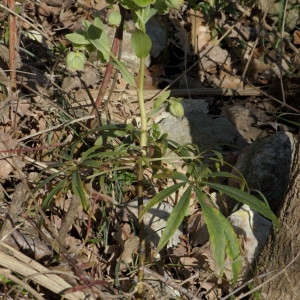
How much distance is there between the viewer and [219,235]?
174cm

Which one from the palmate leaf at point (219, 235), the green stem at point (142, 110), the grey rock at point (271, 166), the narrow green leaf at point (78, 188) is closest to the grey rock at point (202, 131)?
the grey rock at point (271, 166)

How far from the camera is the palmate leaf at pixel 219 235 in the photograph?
5.69 ft

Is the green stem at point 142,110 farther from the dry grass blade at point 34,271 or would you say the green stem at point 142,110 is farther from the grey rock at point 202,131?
the grey rock at point 202,131

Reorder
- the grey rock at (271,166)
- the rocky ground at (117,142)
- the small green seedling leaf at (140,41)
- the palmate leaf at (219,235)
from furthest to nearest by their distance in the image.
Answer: the grey rock at (271,166) < the rocky ground at (117,142) < the small green seedling leaf at (140,41) < the palmate leaf at (219,235)

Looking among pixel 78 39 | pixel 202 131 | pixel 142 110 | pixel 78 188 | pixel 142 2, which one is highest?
pixel 142 2

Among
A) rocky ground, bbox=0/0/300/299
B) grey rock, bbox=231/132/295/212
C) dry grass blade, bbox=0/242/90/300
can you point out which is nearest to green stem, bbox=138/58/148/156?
rocky ground, bbox=0/0/300/299

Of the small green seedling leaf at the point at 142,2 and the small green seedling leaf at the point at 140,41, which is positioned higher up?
the small green seedling leaf at the point at 142,2

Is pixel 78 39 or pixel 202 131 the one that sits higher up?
pixel 78 39

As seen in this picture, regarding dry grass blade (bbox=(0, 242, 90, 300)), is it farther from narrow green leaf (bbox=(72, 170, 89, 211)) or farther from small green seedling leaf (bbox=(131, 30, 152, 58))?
small green seedling leaf (bbox=(131, 30, 152, 58))

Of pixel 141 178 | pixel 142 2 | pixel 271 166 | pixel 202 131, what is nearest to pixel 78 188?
pixel 141 178

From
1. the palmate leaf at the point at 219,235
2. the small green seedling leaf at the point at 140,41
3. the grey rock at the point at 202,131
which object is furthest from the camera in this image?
the grey rock at the point at 202,131

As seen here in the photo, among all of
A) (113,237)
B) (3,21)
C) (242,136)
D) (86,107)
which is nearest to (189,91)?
(242,136)

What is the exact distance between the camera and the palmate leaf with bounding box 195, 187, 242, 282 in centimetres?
173

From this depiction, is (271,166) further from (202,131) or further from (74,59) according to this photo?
(74,59)
